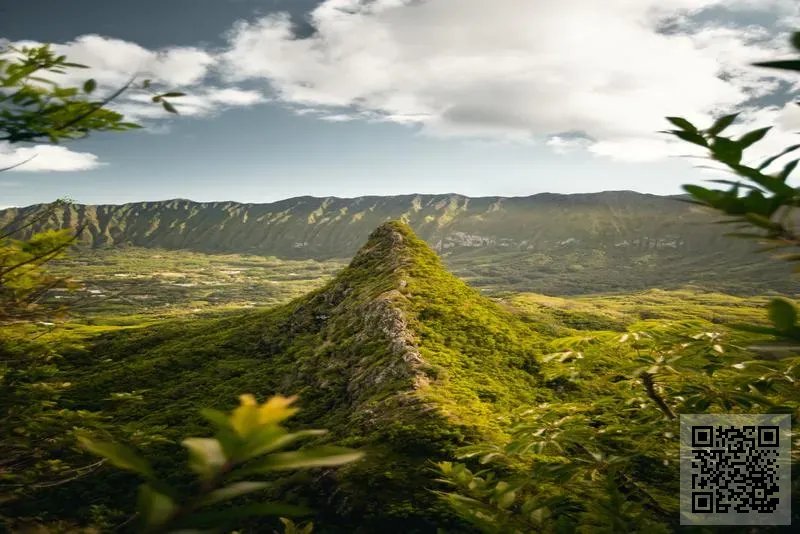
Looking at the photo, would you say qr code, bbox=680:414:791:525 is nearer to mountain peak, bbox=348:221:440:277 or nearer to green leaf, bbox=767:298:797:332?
green leaf, bbox=767:298:797:332

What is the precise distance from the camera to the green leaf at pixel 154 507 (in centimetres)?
103

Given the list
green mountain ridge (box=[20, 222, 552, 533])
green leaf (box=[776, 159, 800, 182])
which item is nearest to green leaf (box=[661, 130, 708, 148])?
green leaf (box=[776, 159, 800, 182])

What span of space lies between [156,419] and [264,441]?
17.7m

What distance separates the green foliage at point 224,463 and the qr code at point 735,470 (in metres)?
2.67

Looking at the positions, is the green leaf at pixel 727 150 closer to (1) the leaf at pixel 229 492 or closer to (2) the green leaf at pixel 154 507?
(1) the leaf at pixel 229 492

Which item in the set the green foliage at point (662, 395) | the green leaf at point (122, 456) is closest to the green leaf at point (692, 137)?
the green foliage at point (662, 395)

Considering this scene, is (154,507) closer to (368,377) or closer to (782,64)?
(782,64)

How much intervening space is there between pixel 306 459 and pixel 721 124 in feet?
6.19

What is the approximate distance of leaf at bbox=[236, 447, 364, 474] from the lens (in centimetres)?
107

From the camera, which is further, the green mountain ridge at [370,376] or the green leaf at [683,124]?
the green mountain ridge at [370,376]

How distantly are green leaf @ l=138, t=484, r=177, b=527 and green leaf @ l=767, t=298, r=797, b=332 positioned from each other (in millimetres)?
1720

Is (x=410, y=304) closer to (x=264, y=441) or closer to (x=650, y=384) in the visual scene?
(x=650, y=384)

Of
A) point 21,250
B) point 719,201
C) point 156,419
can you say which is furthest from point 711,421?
point 156,419

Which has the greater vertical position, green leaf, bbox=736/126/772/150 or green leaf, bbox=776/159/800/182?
green leaf, bbox=736/126/772/150
